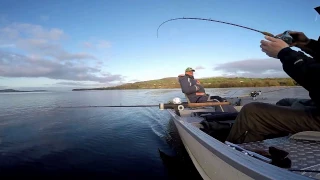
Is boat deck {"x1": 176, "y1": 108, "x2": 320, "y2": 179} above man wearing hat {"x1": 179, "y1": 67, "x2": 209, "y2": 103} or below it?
below

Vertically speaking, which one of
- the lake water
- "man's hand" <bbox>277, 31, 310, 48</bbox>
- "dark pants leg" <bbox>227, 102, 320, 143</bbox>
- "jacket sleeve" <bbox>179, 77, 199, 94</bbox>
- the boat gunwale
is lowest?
the lake water

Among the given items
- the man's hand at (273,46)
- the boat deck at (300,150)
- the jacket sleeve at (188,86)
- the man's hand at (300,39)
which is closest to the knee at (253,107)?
the boat deck at (300,150)

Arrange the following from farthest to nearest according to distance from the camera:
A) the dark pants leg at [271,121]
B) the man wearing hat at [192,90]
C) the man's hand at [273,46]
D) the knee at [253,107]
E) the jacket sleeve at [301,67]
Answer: the man wearing hat at [192,90]
the knee at [253,107]
the dark pants leg at [271,121]
the man's hand at [273,46]
the jacket sleeve at [301,67]

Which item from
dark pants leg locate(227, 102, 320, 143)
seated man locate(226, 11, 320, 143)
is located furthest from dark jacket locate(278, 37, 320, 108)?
dark pants leg locate(227, 102, 320, 143)

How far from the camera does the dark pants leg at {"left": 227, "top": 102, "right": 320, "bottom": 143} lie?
8.91 ft

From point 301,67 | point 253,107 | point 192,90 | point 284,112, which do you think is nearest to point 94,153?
point 253,107

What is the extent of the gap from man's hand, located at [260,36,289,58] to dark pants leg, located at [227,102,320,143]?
81cm

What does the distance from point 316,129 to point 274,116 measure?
567 millimetres

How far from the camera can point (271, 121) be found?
9.21ft

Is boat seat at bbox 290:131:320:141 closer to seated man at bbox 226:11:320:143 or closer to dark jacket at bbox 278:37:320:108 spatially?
seated man at bbox 226:11:320:143

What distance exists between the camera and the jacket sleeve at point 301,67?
205cm

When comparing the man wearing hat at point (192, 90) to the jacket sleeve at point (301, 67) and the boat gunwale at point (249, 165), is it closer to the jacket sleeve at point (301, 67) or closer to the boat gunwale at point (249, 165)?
the boat gunwale at point (249, 165)

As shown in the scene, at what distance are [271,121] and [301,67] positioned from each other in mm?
976

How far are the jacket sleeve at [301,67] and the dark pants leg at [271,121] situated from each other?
0.63 meters
